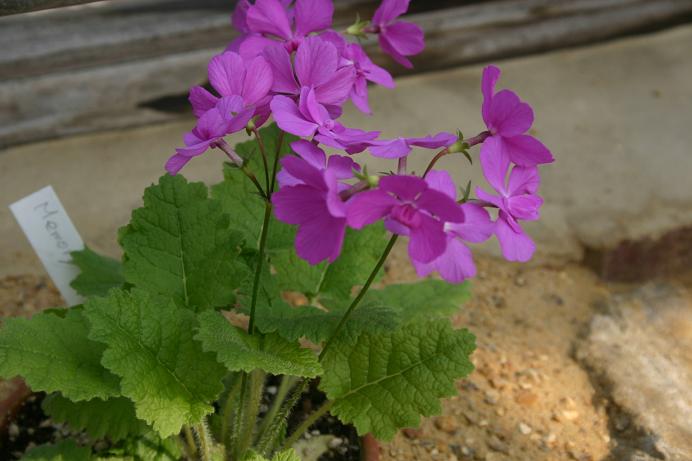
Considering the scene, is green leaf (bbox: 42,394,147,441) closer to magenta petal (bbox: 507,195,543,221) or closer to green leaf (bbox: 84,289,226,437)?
green leaf (bbox: 84,289,226,437)

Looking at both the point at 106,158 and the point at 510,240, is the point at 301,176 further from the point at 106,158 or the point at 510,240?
the point at 106,158

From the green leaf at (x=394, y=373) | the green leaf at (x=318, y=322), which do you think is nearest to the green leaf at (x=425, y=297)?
the green leaf at (x=394, y=373)

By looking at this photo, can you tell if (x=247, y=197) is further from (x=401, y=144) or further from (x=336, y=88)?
(x=401, y=144)

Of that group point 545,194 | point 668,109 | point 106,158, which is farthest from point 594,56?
point 106,158

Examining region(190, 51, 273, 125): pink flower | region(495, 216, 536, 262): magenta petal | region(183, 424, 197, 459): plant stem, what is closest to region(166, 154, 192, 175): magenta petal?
region(190, 51, 273, 125): pink flower

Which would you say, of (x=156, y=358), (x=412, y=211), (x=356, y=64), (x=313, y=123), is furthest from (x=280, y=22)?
(x=156, y=358)

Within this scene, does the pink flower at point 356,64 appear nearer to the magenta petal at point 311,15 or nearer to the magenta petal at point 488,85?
the magenta petal at point 311,15
